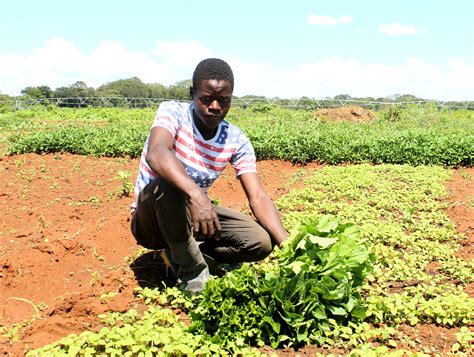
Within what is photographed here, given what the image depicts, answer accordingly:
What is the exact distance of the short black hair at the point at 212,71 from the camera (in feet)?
11.4

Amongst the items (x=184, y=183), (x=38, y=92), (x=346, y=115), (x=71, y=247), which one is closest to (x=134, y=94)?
(x=38, y=92)

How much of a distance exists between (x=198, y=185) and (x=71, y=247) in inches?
75.4

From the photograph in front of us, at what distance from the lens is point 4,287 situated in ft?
14.1

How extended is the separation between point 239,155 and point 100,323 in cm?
150

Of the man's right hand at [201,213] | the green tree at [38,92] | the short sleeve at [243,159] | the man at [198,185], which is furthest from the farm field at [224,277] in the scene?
the green tree at [38,92]

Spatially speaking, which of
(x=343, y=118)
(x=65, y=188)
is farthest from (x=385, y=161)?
(x=343, y=118)

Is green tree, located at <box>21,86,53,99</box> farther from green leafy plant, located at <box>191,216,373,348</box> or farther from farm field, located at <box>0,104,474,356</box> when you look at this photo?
green leafy plant, located at <box>191,216,373,348</box>

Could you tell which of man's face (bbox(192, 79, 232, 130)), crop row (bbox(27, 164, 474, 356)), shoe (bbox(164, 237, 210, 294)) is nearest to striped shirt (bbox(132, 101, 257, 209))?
man's face (bbox(192, 79, 232, 130))

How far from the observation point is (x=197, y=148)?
3.63m

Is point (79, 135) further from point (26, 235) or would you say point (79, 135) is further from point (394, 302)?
point (394, 302)

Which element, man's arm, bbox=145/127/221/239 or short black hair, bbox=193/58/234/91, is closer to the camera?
man's arm, bbox=145/127/221/239

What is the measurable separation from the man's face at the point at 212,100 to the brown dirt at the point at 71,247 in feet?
4.57

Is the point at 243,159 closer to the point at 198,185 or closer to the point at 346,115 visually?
the point at 198,185

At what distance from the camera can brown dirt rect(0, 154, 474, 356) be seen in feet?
11.0
